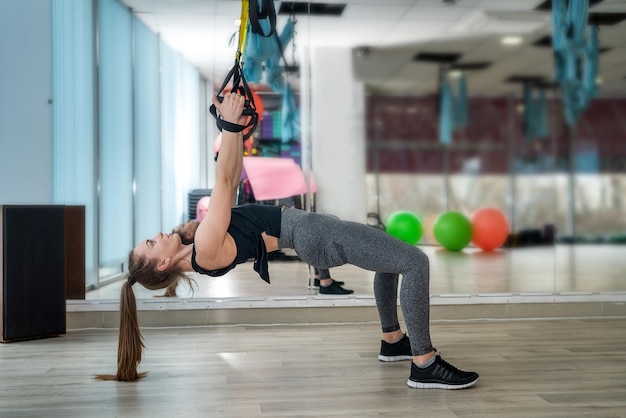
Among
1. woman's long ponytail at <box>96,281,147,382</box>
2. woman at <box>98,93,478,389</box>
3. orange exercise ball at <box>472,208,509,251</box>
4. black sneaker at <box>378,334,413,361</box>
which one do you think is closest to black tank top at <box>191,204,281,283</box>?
woman at <box>98,93,478,389</box>

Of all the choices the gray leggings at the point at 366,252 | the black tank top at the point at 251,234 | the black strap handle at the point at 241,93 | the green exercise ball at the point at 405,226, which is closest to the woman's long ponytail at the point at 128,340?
the black tank top at the point at 251,234

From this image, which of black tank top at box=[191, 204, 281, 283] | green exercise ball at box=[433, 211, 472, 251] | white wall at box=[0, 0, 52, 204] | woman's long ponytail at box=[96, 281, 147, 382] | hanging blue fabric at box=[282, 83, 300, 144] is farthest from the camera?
green exercise ball at box=[433, 211, 472, 251]

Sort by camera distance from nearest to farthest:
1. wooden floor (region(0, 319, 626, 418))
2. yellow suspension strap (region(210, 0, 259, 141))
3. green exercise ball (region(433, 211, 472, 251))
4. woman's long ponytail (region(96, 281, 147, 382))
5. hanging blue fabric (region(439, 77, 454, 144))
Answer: yellow suspension strap (region(210, 0, 259, 141))
wooden floor (region(0, 319, 626, 418))
woman's long ponytail (region(96, 281, 147, 382))
hanging blue fabric (region(439, 77, 454, 144))
green exercise ball (region(433, 211, 472, 251))

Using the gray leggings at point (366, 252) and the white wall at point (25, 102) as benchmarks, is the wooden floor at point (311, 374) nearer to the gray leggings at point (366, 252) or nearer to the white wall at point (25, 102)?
the gray leggings at point (366, 252)

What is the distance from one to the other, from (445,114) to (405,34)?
0.71 metres

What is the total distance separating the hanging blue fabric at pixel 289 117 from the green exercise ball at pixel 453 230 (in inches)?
61.2

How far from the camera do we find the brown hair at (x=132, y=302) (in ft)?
8.54

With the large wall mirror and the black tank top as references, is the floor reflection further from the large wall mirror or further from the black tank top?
the black tank top

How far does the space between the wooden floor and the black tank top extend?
0.52 meters

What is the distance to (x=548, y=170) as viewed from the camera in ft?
17.4

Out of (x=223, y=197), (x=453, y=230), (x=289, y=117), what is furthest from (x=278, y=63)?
(x=223, y=197)

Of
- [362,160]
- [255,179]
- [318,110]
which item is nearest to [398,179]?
[362,160]

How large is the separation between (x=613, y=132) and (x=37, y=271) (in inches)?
210

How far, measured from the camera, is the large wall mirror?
4391 millimetres
